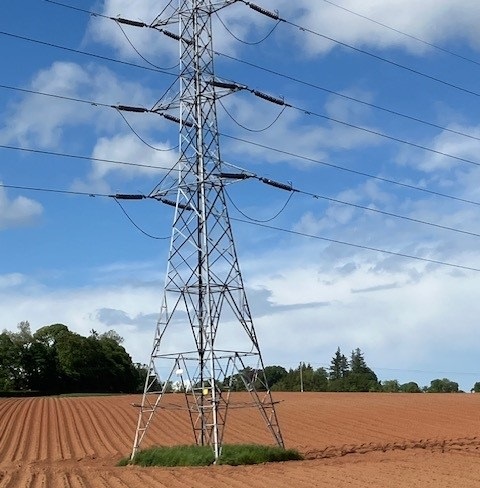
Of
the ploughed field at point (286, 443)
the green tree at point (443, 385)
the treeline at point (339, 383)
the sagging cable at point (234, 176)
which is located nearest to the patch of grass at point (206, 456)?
the ploughed field at point (286, 443)

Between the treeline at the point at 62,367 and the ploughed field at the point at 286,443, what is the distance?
4409 centimetres

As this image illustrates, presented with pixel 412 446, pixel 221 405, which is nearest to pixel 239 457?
pixel 221 405

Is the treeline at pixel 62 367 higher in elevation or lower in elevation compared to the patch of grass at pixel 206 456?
higher

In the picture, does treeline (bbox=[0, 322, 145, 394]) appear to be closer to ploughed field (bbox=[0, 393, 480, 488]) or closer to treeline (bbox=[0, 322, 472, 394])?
treeline (bbox=[0, 322, 472, 394])

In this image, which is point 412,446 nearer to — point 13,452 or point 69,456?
point 69,456

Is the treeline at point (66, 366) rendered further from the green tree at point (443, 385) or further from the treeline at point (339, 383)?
the green tree at point (443, 385)

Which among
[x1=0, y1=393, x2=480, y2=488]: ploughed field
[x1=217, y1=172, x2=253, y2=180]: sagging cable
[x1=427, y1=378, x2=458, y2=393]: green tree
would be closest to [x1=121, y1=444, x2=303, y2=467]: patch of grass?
[x1=0, y1=393, x2=480, y2=488]: ploughed field

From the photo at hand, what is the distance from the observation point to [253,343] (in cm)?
2305

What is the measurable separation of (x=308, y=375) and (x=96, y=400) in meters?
73.6

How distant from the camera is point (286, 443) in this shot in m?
30.2

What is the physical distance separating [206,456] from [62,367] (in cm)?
8264

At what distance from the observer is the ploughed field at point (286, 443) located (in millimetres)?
17969

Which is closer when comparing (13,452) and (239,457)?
(239,457)

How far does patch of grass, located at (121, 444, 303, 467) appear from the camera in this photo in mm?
21812
